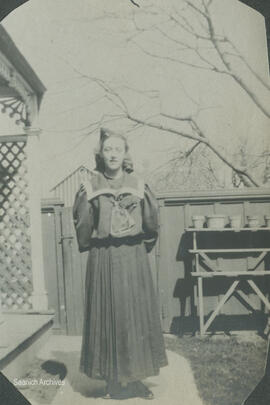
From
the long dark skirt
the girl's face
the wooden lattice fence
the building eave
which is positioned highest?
the building eave

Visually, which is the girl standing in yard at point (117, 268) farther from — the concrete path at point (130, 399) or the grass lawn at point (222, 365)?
the grass lawn at point (222, 365)

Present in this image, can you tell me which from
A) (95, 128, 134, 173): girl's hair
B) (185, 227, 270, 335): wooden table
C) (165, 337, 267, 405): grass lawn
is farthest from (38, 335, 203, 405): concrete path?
(95, 128, 134, 173): girl's hair

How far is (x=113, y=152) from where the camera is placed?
2.54 metres

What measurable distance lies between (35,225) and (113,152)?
0.74m

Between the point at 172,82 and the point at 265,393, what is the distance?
2314 millimetres

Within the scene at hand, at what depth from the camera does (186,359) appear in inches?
106

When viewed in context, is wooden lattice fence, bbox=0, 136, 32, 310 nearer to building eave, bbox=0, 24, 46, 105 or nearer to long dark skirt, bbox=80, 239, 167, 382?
building eave, bbox=0, 24, 46, 105

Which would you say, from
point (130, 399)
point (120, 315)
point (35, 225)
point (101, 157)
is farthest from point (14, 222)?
point (130, 399)

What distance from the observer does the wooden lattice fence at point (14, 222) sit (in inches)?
111

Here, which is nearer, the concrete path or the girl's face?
the girl's face

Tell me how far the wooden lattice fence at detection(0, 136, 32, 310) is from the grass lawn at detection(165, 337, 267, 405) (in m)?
1.07

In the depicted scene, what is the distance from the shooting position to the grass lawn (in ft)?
8.77

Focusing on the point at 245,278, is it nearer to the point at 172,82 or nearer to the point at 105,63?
the point at 172,82

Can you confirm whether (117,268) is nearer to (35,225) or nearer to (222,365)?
(35,225)
